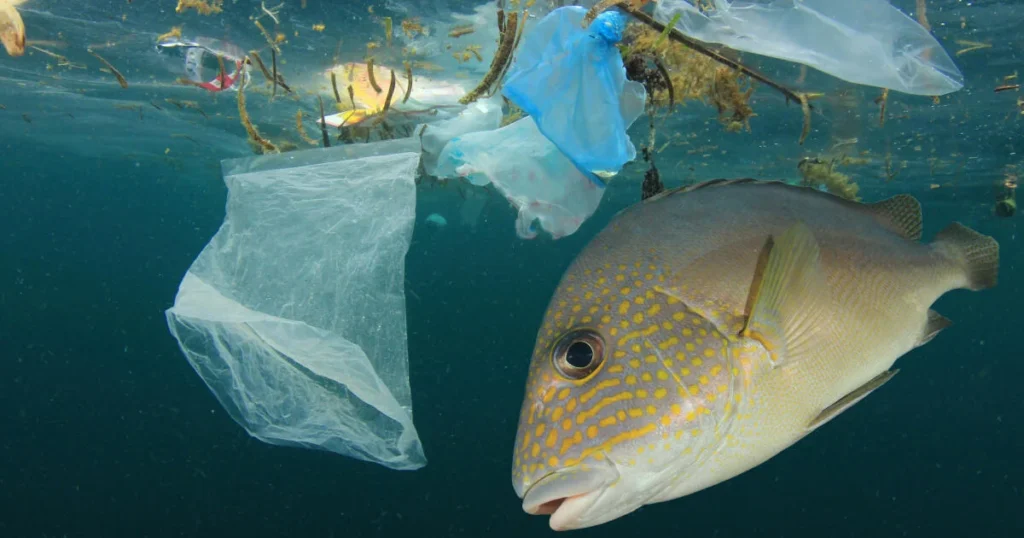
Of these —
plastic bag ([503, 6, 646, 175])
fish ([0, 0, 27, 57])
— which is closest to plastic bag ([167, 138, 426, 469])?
plastic bag ([503, 6, 646, 175])

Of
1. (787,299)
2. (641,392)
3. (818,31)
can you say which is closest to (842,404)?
(787,299)

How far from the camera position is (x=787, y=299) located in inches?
70.0

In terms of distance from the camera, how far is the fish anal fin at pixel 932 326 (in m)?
2.42

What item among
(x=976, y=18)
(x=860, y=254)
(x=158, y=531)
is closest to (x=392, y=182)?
(x=860, y=254)

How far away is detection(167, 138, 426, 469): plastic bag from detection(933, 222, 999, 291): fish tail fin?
111 inches

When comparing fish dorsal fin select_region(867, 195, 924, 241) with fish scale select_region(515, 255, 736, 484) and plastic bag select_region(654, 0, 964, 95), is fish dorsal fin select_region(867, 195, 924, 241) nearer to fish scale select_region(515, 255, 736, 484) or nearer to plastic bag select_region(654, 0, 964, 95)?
plastic bag select_region(654, 0, 964, 95)

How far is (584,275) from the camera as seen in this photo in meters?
2.17

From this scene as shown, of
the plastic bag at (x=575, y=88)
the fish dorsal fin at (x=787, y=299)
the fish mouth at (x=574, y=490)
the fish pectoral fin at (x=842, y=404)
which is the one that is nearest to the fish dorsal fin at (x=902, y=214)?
the fish pectoral fin at (x=842, y=404)

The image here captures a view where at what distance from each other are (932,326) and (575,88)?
2100mm

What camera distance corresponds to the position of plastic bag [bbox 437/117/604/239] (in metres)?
3.83

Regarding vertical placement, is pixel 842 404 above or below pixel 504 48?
below

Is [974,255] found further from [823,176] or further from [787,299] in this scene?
[823,176]

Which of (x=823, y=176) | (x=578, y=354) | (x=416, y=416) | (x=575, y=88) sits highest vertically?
(x=575, y=88)

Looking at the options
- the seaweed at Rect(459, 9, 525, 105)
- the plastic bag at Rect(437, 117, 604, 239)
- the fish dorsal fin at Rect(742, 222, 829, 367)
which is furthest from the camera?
the plastic bag at Rect(437, 117, 604, 239)
